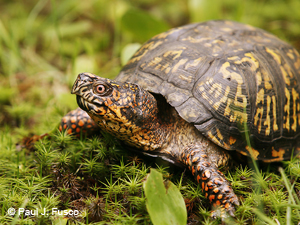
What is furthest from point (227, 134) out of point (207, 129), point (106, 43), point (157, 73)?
point (106, 43)

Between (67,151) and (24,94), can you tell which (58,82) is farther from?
(67,151)

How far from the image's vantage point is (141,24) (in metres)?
3.78

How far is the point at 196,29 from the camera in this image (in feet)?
8.59

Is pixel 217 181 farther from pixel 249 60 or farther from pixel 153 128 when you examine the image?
pixel 249 60

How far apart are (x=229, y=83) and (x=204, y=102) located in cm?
29

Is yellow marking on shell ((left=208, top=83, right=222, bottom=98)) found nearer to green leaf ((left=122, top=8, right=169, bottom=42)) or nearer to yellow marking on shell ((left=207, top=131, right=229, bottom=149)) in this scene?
yellow marking on shell ((left=207, top=131, right=229, bottom=149))

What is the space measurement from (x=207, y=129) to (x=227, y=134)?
194 mm

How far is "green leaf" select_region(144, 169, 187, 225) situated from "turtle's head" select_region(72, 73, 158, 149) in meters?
0.56

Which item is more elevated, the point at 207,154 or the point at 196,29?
the point at 196,29

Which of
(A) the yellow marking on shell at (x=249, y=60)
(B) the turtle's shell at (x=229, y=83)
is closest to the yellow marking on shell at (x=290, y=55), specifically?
(B) the turtle's shell at (x=229, y=83)

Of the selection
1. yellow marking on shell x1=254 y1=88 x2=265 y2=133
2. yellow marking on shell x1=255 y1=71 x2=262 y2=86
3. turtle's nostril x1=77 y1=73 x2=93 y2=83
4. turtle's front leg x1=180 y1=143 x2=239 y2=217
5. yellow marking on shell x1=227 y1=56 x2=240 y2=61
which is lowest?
turtle's front leg x1=180 y1=143 x2=239 y2=217

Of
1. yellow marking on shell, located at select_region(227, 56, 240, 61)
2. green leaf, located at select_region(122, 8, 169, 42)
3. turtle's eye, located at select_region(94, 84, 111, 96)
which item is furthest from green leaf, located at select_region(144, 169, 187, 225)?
green leaf, located at select_region(122, 8, 169, 42)

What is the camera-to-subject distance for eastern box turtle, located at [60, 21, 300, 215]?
190cm
